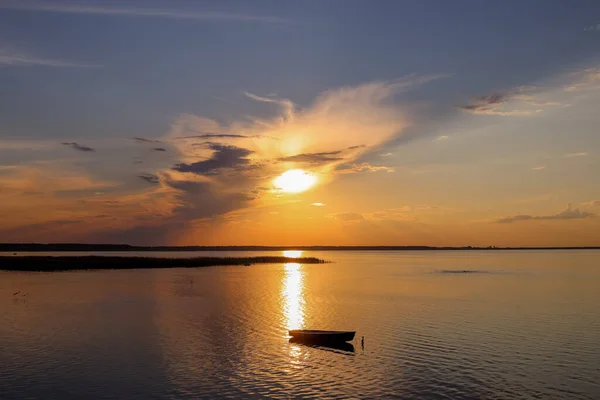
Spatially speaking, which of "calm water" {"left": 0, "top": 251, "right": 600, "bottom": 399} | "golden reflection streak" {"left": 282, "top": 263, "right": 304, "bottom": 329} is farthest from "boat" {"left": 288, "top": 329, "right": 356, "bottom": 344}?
"golden reflection streak" {"left": 282, "top": 263, "right": 304, "bottom": 329}

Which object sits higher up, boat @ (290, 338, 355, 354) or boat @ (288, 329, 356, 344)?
boat @ (288, 329, 356, 344)

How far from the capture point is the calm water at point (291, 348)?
27.5 metres

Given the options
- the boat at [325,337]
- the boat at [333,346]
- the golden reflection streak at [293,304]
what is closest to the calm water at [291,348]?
the golden reflection streak at [293,304]

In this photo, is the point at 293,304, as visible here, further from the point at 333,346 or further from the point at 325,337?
the point at 333,346

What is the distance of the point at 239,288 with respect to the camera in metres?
86.9

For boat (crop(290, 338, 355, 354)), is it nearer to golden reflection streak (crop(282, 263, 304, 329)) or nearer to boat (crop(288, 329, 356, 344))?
boat (crop(288, 329, 356, 344))

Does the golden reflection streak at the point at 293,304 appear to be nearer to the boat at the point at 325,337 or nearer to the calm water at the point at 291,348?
the calm water at the point at 291,348

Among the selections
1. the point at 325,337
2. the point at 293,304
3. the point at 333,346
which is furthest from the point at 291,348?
the point at 293,304

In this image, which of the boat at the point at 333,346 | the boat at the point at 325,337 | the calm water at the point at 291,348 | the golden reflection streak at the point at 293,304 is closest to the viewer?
the calm water at the point at 291,348

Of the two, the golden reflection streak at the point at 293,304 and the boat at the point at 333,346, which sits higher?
the golden reflection streak at the point at 293,304

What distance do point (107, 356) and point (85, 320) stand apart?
17.4 meters

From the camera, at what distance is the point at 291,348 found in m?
38.0

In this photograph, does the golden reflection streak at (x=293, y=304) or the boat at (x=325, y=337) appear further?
the golden reflection streak at (x=293, y=304)

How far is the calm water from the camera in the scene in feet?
90.1
